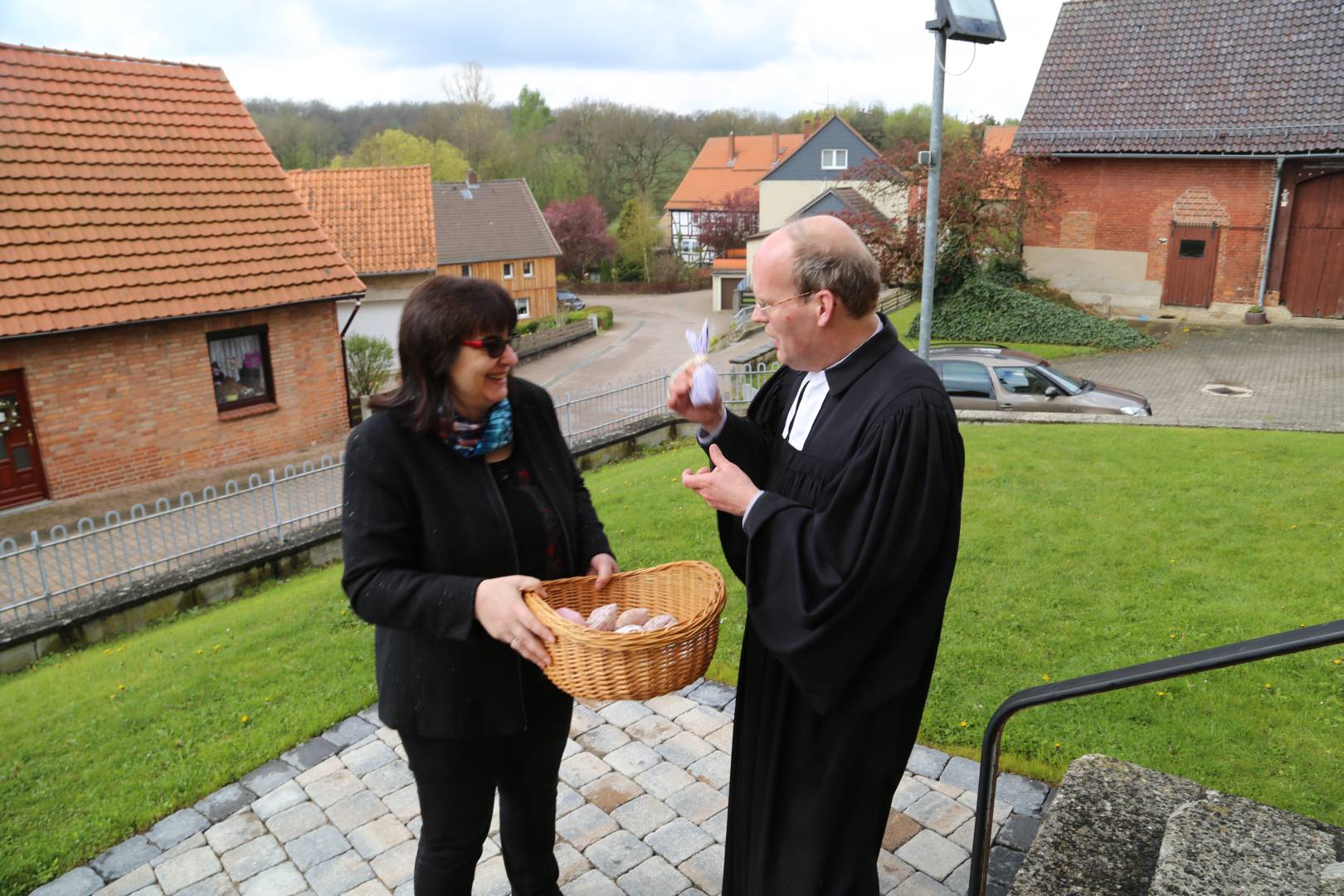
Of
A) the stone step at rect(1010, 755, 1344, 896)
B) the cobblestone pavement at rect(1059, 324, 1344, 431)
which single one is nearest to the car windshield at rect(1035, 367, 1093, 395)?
the cobblestone pavement at rect(1059, 324, 1344, 431)

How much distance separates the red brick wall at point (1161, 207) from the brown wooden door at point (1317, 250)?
1.95ft

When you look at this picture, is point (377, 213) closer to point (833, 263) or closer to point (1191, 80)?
point (1191, 80)

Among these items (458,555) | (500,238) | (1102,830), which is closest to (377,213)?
(500,238)

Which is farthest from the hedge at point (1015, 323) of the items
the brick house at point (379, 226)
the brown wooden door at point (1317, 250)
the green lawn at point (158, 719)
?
the green lawn at point (158, 719)

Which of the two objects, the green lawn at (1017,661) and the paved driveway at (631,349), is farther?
the paved driveway at (631,349)

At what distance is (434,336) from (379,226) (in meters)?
24.4

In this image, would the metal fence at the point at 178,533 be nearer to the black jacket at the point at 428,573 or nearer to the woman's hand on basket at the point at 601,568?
the woman's hand on basket at the point at 601,568

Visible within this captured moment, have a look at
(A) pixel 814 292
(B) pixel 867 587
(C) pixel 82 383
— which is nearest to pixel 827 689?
(B) pixel 867 587

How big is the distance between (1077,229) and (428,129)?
165 feet

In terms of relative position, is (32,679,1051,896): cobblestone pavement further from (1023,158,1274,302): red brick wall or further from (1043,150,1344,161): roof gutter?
(1023,158,1274,302): red brick wall

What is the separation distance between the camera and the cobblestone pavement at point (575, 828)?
12.0 feet

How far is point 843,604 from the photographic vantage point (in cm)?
245

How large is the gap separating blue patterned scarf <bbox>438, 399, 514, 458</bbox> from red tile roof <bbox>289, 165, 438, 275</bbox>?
75.8ft

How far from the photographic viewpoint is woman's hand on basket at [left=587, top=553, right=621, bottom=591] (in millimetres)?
3102
